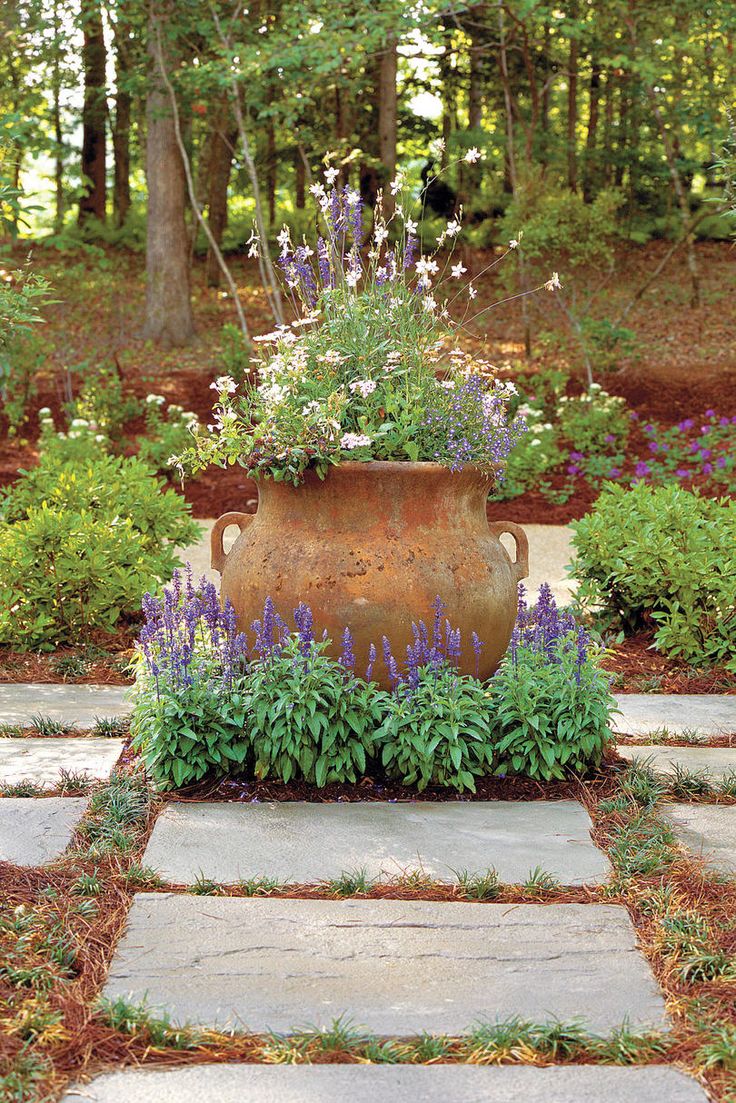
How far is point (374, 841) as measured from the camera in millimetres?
3008

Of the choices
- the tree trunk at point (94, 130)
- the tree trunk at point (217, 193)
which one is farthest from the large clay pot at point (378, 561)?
the tree trunk at point (94, 130)

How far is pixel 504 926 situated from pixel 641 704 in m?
1.95

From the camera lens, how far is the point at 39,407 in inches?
444

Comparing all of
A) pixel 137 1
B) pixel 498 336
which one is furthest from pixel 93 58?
pixel 498 336

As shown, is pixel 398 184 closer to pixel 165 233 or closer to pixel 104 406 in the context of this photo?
pixel 104 406

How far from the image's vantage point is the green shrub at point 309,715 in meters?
3.26

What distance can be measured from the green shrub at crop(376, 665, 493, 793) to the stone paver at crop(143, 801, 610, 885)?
11 cm

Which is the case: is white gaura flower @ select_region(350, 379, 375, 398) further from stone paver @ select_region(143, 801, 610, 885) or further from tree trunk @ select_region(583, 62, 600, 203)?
tree trunk @ select_region(583, 62, 600, 203)

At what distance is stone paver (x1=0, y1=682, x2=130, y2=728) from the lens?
407cm

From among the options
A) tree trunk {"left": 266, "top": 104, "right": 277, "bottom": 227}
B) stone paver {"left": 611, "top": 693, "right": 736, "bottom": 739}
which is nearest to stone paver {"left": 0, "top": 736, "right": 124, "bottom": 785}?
stone paver {"left": 611, "top": 693, "right": 736, "bottom": 739}

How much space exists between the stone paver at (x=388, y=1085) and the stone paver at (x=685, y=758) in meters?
1.60

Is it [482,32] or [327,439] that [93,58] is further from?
[327,439]

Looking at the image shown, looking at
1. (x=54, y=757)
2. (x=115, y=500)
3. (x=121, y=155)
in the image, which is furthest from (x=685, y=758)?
(x=121, y=155)

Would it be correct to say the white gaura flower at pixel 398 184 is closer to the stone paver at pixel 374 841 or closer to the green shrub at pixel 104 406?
the stone paver at pixel 374 841
